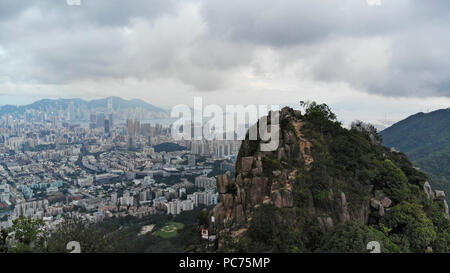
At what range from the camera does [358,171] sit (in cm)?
899

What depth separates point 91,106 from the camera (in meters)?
51.9

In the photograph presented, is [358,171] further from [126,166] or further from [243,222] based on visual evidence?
[126,166]

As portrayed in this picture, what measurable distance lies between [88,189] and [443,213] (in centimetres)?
3179

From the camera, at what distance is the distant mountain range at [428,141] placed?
23367 millimetres

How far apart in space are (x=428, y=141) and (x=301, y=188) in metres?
33.7

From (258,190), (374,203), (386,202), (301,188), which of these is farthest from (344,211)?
(258,190)

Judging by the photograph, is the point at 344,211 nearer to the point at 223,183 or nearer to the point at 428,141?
the point at 223,183

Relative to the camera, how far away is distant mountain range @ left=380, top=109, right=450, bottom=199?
2337cm

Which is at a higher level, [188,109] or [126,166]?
[188,109]

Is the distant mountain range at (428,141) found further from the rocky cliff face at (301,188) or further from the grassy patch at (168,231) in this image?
the grassy patch at (168,231)

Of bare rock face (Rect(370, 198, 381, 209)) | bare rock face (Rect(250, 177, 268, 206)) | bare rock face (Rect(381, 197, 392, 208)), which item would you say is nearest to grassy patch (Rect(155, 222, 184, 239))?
bare rock face (Rect(250, 177, 268, 206))
